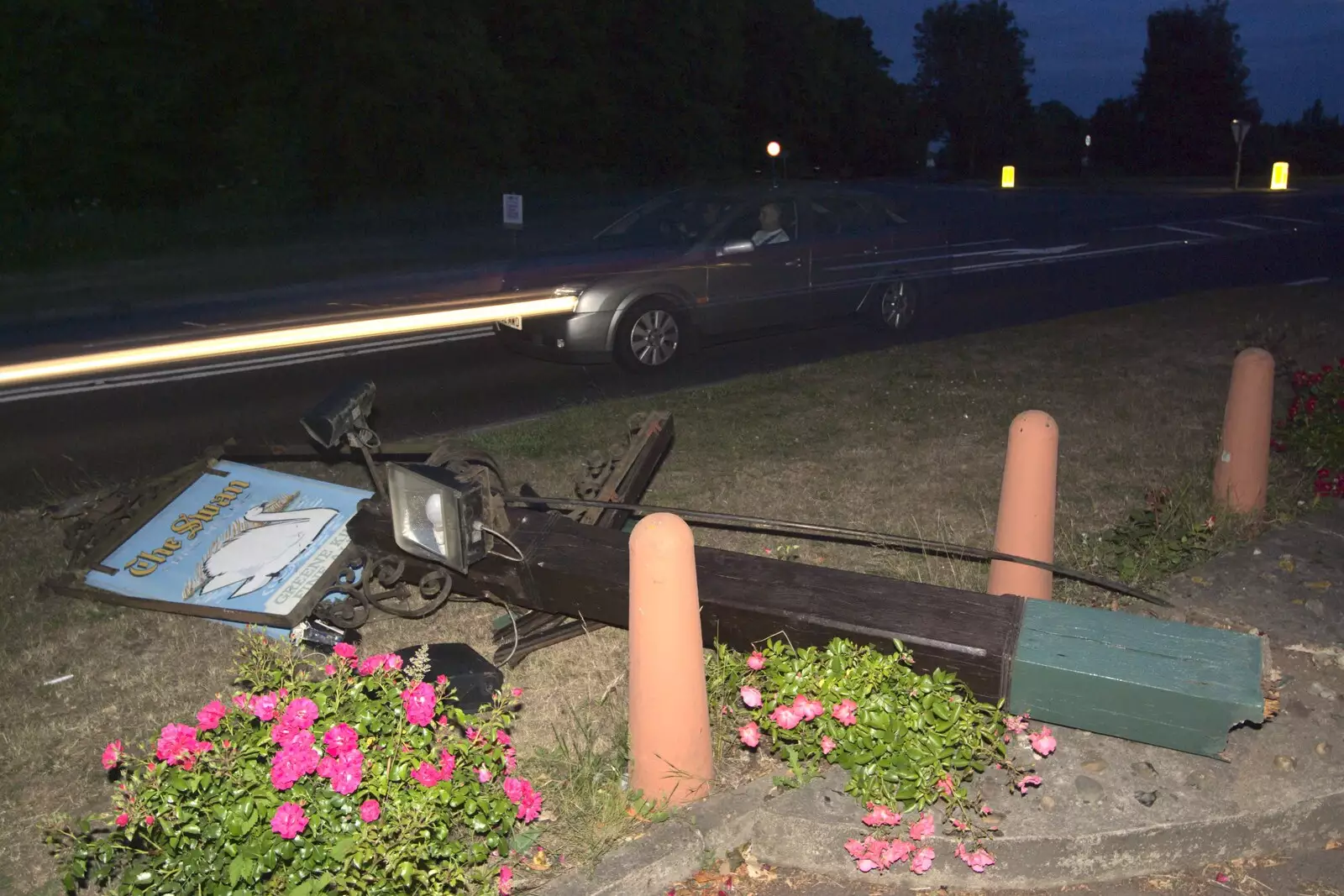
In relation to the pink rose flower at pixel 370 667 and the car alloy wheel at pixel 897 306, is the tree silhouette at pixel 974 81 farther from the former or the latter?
the pink rose flower at pixel 370 667

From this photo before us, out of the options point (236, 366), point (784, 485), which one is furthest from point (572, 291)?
point (784, 485)

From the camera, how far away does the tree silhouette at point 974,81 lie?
66250 mm

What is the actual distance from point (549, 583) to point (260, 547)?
1.68m

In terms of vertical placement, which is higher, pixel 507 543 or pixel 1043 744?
pixel 507 543

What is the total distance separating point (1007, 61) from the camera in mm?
70812

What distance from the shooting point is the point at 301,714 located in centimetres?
294

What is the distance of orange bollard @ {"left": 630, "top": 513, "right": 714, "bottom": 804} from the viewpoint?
3.19 m

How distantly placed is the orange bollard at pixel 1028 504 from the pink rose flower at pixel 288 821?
2.63m

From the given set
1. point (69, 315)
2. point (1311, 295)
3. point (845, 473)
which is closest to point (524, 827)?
point (845, 473)

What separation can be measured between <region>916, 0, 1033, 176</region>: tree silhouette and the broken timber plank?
63.3 meters

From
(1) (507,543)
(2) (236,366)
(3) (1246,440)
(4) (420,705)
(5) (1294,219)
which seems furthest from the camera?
(5) (1294,219)

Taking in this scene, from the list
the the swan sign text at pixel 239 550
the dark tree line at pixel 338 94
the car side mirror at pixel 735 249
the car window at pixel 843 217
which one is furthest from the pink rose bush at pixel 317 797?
the dark tree line at pixel 338 94

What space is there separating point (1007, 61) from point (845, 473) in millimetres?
70725

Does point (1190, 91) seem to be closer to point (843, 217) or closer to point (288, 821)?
point (843, 217)
